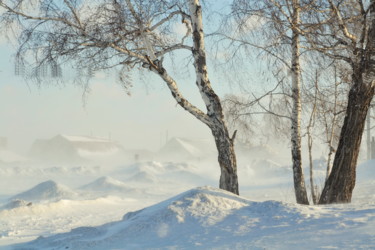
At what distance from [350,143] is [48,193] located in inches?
668

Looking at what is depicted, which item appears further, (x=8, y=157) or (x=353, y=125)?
(x=8, y=157)

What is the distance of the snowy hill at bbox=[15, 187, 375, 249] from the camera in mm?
4691

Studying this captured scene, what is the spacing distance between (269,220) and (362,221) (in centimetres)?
113

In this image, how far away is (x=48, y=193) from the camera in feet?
69.2

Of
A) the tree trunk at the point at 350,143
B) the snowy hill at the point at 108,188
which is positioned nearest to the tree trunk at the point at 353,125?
the tree trunk at the point at 350,143

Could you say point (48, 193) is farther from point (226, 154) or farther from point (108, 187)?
point (226, 154)

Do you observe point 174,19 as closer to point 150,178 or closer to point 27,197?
point 27,197

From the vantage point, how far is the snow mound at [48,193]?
67.9 ft

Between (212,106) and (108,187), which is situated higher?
(108,187)

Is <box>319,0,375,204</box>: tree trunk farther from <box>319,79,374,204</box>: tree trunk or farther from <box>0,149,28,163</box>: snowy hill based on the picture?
<box>0,149,28,163</box>: snowy hill

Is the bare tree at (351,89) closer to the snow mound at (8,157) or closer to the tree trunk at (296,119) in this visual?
the tree trunk at (296,119)

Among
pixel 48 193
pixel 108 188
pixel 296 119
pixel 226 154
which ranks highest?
pixel 108 188

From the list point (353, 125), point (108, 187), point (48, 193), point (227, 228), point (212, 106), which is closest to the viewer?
point (227, 228)

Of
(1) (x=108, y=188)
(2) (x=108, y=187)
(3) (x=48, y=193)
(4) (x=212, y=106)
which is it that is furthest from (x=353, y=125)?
(2) (x=108, y=187)
